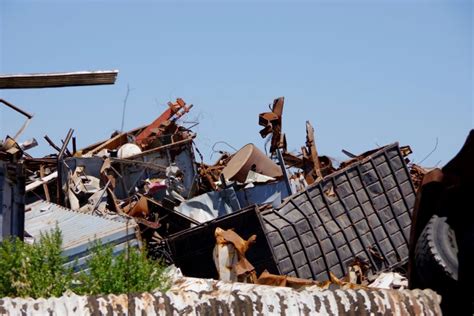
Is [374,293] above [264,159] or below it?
below

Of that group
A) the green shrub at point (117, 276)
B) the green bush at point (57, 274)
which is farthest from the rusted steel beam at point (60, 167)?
the green shrub at point (117, 276)

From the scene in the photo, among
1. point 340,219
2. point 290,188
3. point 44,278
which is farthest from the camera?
point 290,188

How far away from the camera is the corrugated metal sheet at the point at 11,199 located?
16469mm

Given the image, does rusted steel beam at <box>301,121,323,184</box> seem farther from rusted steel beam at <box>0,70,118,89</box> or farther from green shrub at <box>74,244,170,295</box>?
green shrub at <box>74,244,170,295</box>

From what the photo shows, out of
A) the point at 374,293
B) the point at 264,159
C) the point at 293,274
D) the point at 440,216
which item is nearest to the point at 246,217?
the point at 293,274

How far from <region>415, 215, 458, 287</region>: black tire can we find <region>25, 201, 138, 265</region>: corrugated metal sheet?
26.3 feet

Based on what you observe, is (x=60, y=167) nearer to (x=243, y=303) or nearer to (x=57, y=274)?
(x=57, y=274)

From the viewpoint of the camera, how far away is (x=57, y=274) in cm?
1252

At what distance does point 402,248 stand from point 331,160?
2388 millimetres

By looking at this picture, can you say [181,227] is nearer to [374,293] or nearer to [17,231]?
[17,231]

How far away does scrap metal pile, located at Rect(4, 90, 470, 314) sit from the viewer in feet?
56.0

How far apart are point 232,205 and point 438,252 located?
12.9 meters

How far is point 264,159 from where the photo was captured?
22141mm

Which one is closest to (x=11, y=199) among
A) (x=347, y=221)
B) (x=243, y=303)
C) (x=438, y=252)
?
(x=347, y=221)
